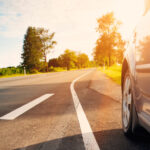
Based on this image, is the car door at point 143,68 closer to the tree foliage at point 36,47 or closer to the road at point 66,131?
the road at point 66,131

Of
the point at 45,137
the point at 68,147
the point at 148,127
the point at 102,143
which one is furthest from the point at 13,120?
the point at 148,127

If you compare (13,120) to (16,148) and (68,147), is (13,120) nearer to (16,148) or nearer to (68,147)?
(16,148)

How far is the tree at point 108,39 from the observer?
4250cm

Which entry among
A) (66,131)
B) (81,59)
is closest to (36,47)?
(66,131)

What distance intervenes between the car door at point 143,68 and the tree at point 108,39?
41034 mm

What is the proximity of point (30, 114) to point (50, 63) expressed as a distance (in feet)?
322

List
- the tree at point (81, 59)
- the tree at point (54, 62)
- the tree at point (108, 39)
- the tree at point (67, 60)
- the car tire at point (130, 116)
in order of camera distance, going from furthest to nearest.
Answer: the tree at point (81, 59) < the tree at point (67, 60) < the tree at point (54, 62) < the tree at point (108, 39) < the car tire at point (130, 116)

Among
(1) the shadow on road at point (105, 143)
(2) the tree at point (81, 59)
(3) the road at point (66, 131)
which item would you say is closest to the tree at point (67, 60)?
(2) the tree at point (81, 59)

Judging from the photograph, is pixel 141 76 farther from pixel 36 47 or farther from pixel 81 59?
pixel 81 59

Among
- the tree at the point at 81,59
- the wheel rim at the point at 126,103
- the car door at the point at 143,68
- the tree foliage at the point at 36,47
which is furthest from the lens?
the tree at the point at 81,59

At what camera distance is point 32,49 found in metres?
60.0

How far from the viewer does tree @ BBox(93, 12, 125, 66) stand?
139 ft

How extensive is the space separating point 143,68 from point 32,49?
60.7m

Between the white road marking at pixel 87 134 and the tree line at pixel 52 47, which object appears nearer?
the white road marking at pixel 87 134
